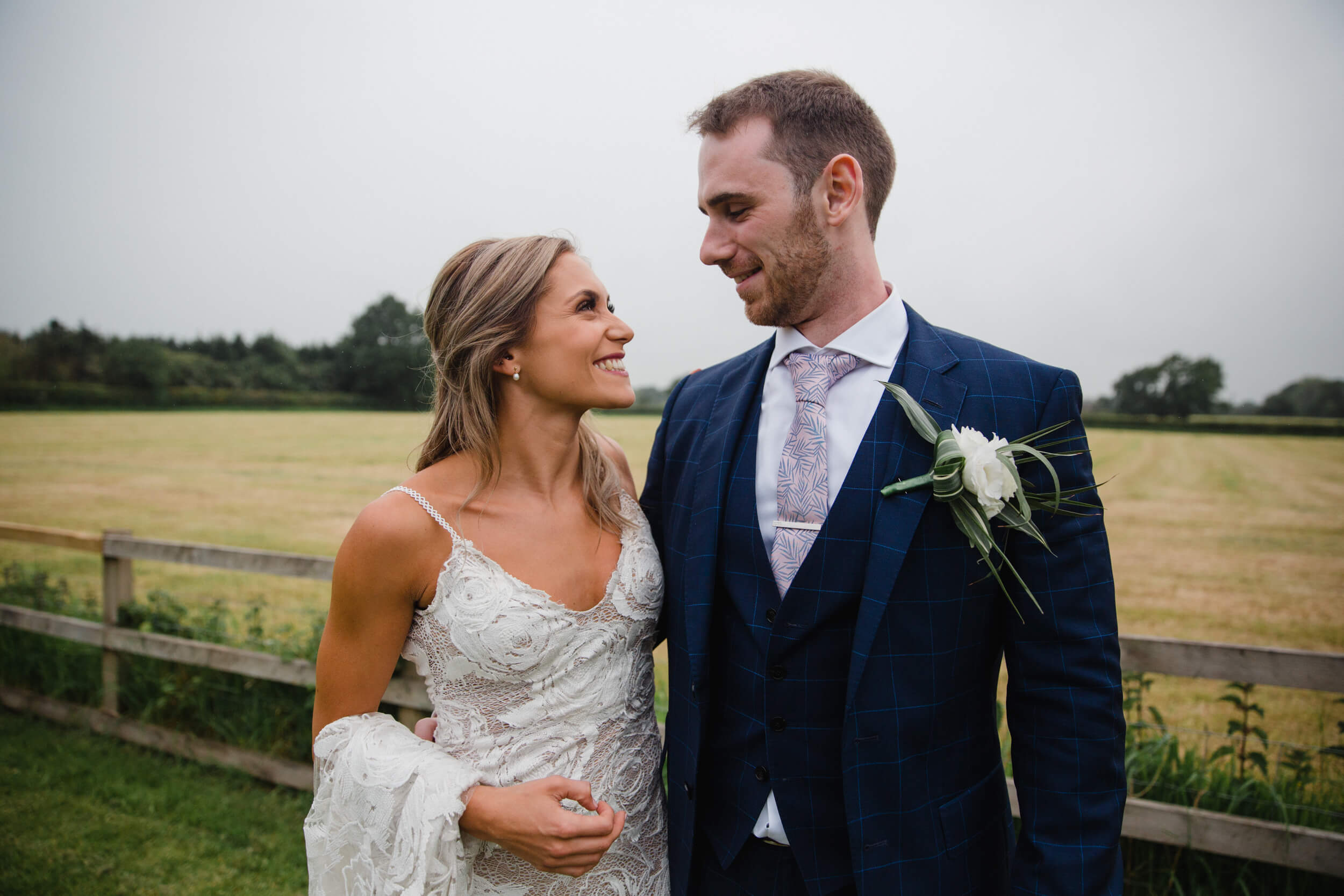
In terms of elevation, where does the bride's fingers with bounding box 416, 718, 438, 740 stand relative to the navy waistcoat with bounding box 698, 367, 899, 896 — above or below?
below

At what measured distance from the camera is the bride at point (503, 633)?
5.53ft

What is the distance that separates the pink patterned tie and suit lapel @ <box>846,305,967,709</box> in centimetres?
14

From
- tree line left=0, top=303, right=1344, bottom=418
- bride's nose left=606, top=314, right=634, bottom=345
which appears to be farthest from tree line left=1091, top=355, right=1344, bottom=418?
bride's nose left=606, top=314, right=634, bottom=345

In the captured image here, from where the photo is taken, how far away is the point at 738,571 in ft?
5.50

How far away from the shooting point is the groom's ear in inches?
71.4

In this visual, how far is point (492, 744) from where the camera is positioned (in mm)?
1864

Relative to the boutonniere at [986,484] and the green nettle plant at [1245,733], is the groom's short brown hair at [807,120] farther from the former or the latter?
the green nettle plant at [1245,733]

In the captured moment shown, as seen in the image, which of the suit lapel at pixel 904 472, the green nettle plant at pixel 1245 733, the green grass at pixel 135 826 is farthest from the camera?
the green grass at pixel 135 826

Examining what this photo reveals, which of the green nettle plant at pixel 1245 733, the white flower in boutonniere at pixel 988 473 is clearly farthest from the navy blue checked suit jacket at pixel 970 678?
the green nettle plant at pixel 1245 733

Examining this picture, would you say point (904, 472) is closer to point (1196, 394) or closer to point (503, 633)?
point (503, 633)

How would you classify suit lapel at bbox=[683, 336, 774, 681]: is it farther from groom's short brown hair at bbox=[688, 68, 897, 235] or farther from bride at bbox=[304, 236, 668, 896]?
groom's short brown hair at bbox=[688, 68, 897, 235]

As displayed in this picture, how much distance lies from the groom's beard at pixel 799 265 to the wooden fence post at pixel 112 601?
16.6 ft

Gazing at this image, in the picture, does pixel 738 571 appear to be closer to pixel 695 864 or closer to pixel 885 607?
pixel 885 607

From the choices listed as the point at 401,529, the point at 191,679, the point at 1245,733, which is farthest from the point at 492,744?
the point at 191,679
